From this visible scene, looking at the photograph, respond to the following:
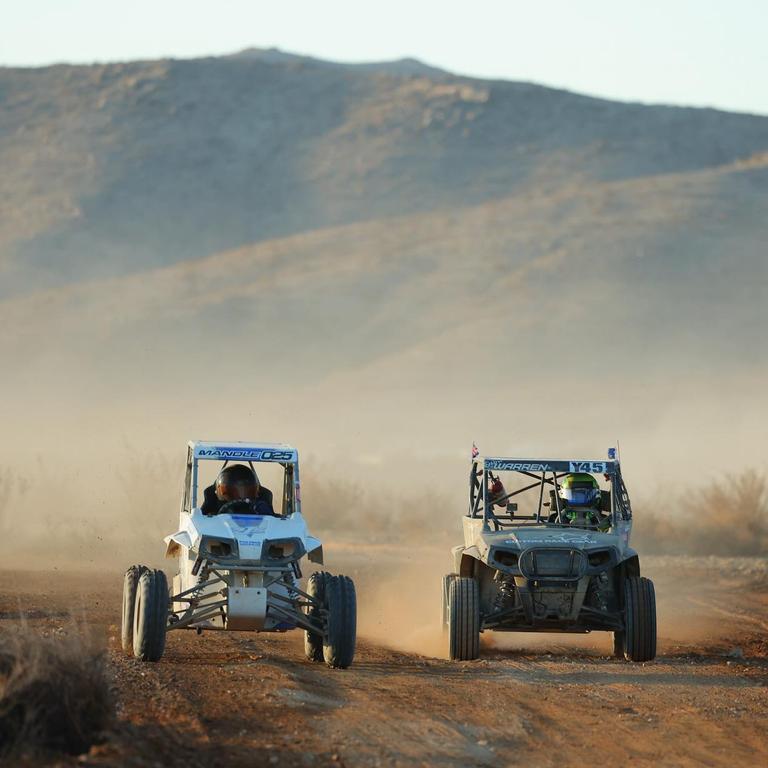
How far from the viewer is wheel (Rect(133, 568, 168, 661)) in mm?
13430

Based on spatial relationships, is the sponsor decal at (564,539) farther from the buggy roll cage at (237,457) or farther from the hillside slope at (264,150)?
the hillside slope at (264,150)

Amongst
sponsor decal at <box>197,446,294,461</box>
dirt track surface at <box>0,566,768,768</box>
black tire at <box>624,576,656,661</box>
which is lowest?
dirt track surface at <box>0,566,768,768</box>

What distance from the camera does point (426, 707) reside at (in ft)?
39.4

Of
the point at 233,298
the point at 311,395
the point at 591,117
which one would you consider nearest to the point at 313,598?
the point at 311,395

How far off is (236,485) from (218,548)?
3.17 ft

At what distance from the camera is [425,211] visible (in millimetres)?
91750

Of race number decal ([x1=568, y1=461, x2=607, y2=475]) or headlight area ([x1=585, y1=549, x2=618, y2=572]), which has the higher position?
race number decal ([x1=568, y1=461, x2=607, y2=475])

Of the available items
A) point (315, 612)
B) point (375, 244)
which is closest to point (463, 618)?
point (315, 612)

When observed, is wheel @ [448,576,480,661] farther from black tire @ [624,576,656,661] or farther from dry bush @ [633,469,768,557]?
dry bush @ [633,469,768,557]

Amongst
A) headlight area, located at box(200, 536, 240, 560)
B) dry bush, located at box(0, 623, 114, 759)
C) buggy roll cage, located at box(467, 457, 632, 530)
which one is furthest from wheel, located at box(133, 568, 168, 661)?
buggy roll cage, located at box(467, 457, 632, 530)

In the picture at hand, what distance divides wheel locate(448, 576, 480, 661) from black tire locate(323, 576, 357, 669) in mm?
1553

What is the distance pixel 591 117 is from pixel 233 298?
3666 centimetres

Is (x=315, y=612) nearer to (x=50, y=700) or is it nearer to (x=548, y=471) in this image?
(x=548, y=471)

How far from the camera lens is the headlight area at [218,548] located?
13.9 meters
